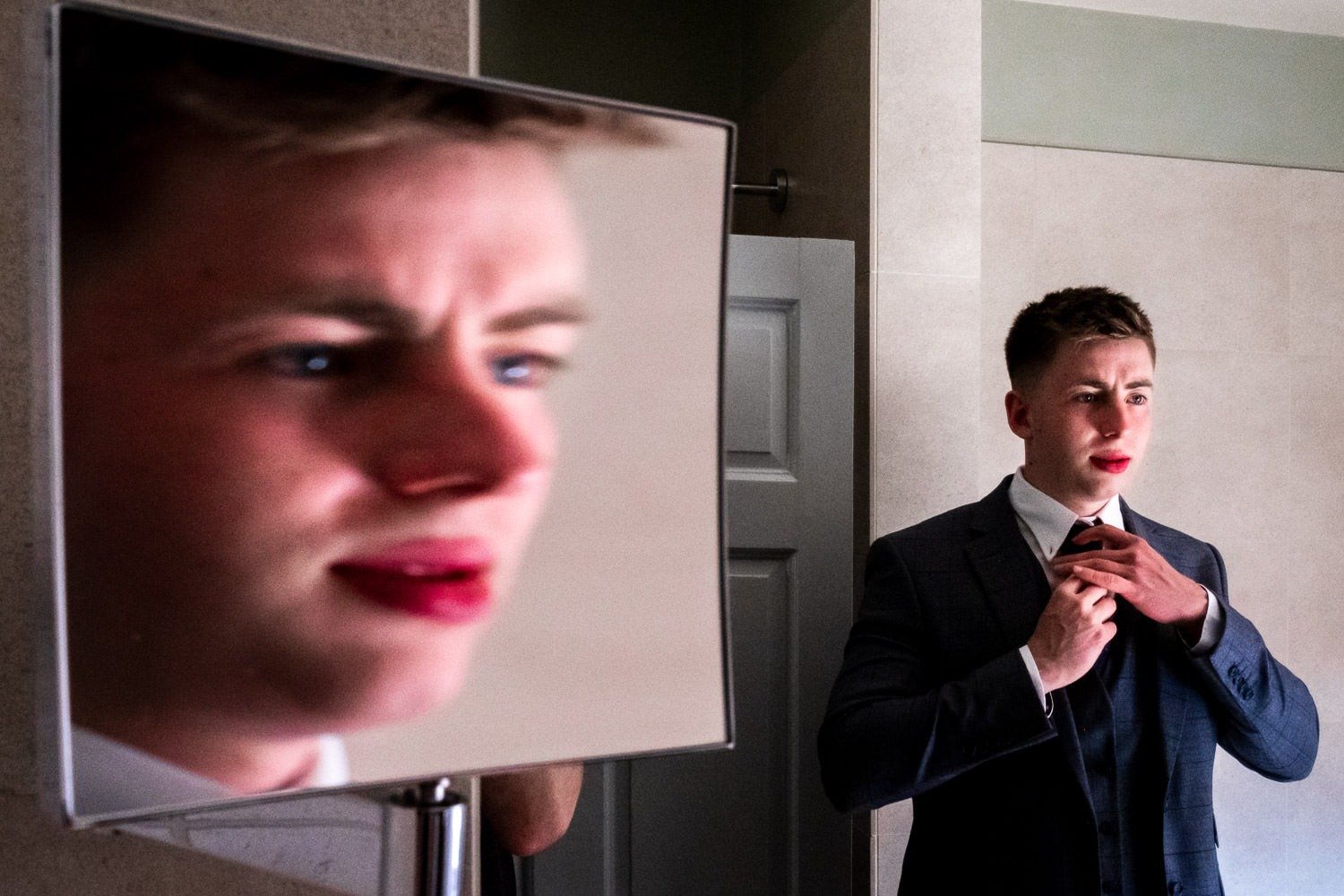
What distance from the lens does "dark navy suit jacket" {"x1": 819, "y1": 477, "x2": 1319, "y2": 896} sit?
1251mm

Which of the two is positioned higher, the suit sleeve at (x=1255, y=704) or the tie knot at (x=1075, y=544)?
the tie knot at (x=1075, y=544)

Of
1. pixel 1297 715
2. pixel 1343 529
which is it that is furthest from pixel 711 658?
pixel 1343 529

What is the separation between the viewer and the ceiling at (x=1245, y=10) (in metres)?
2.42

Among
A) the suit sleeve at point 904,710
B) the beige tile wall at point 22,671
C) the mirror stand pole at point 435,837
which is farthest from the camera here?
the suit sleeve at point 904,710

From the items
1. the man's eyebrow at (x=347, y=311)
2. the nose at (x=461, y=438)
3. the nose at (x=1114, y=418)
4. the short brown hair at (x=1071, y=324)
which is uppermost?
the short brown hair at (x=1071, y=324)

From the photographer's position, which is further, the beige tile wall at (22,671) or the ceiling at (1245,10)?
the ceiling at (1245,10)

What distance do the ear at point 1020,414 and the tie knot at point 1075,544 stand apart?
0.13m

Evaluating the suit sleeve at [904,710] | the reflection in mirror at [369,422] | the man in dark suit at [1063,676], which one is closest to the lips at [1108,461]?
the man in dark suit at [1063,676]

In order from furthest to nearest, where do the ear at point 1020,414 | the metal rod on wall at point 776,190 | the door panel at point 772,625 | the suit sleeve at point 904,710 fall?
the metal rod on wall at point 776,190 → the door panel at point 772,625 → the ear at point 1020,414 → the suit sleeve at point 904,710

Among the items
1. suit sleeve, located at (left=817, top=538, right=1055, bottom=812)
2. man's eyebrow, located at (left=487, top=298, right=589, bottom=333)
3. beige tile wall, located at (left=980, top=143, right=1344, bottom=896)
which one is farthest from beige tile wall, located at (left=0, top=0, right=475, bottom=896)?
beige tile wall, located at (left=980, top=143, right=1344, bottom=896)

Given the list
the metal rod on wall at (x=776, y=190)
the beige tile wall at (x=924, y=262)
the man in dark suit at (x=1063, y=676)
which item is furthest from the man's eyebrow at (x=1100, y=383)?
the metal rod on wall at (x=776, y=190)

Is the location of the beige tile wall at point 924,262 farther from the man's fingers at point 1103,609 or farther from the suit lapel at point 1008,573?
the man's fingers at point 1103,609

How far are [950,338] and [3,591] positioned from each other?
57.1 inches

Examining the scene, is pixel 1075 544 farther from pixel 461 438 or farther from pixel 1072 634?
pixel 461 438
